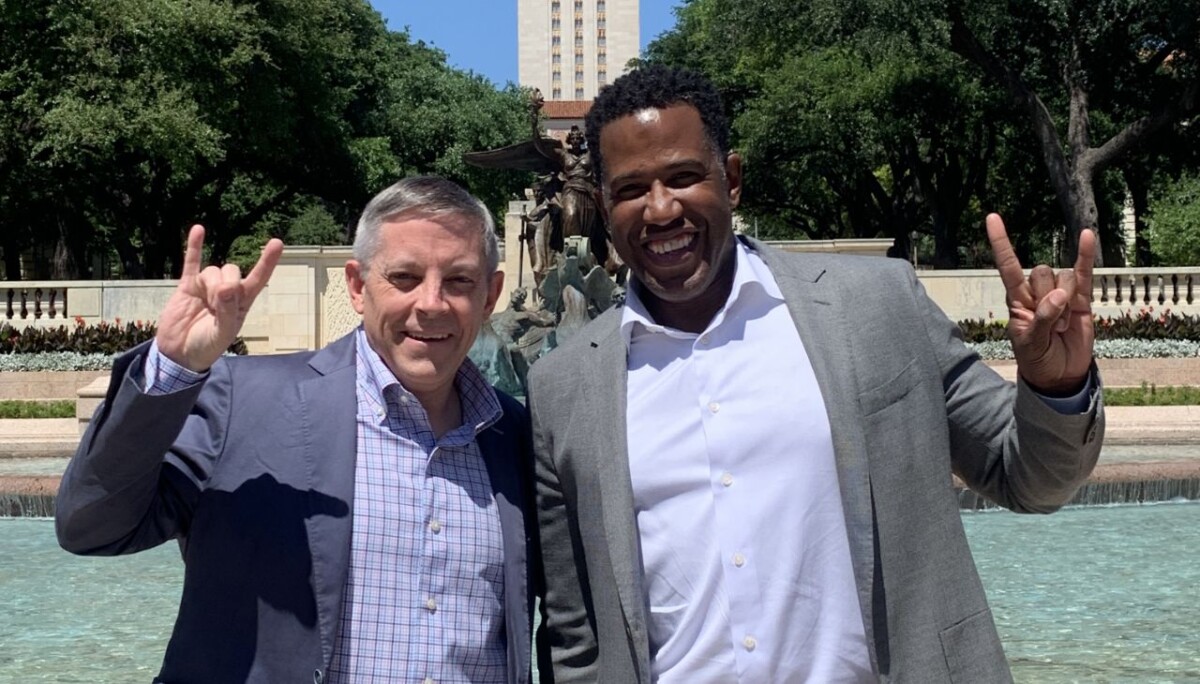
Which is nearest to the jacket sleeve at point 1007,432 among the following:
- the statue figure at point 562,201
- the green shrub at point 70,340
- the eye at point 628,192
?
the eye at point 628,192

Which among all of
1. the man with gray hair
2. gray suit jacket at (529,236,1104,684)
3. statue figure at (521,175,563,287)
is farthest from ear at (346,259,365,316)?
statue figure at (521,175,563,287)

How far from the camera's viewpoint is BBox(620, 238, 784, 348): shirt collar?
271 centimetres

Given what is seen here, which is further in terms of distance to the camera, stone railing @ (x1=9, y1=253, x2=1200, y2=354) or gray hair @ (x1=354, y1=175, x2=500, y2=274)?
stone railing @ (x1=9, y1=253, x2=1200, y2=354)

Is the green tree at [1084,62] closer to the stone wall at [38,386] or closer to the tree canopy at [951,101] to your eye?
the tree canopy at [951,101]

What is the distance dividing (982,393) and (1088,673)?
3620mm

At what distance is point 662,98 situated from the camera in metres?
2.75

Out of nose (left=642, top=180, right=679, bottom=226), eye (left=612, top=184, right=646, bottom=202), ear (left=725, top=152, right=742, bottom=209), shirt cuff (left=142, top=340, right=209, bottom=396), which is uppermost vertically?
ear (left=725, top=152, right=742, bottom=209)

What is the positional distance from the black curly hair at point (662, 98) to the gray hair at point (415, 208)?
274mm

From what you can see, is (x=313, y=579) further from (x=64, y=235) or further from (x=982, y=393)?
(x=64, y=235)

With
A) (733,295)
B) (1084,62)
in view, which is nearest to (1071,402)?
(733,295)

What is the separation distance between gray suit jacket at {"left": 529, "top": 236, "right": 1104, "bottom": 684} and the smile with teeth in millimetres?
188

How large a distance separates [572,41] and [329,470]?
5998 inches

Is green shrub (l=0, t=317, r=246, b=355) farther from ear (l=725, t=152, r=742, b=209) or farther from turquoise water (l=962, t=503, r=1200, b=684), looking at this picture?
ear (l=725, t=152, r=742, b=209)

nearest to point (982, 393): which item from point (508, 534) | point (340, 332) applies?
point (508, 534)
